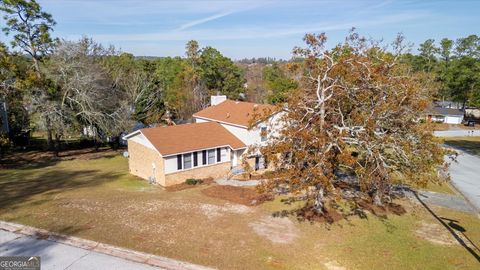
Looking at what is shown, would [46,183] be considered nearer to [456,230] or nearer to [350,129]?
[350,129]

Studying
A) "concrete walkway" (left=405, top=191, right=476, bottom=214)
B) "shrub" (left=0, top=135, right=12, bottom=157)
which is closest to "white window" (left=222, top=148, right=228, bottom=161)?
"concrete walkway" (left=405, top=191, right=476, bottom=214)

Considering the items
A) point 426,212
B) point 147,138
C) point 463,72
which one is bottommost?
point 426,212

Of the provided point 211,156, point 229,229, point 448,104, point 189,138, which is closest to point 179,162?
point 189,138

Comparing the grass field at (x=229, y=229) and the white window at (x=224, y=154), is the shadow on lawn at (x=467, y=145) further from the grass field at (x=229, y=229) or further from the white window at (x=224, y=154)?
the white window at (x=224, y=154)

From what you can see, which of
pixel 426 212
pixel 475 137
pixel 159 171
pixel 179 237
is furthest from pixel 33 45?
pixel 475 137

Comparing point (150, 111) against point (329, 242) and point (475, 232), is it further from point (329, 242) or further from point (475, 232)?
point (475, 232)

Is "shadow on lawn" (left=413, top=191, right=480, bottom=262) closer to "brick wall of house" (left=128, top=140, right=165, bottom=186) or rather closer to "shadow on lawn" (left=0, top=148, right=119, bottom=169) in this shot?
"brick wall of house" (left=128, top=140, right=165, bottom=186)

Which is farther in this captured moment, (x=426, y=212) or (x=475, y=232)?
(x=426, y=212)
